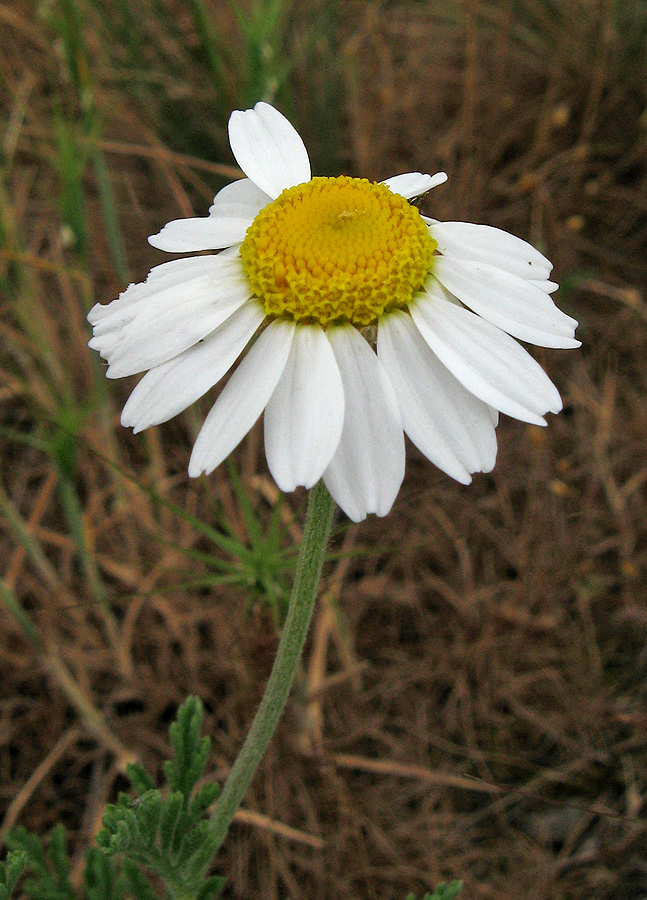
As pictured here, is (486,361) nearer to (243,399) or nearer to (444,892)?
(243,399)

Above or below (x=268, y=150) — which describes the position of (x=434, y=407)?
below

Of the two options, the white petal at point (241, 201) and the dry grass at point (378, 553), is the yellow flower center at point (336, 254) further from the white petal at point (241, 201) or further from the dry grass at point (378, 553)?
the dry grass at point (378, 553)

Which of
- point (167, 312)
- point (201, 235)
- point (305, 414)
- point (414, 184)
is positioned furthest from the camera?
point (414, 184)

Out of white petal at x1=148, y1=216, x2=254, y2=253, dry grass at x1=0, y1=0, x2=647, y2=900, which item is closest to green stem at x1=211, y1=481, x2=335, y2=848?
white petal at x1=148, y1=216, x2=254, y2=253

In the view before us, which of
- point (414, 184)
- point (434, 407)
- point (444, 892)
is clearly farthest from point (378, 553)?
point (434, 407)

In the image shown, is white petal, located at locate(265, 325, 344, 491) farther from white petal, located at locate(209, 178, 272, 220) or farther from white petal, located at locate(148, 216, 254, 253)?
white petal, located at locate(209, 178, 272, 220)

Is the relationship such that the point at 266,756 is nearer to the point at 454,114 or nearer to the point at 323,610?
the point at 323,610
